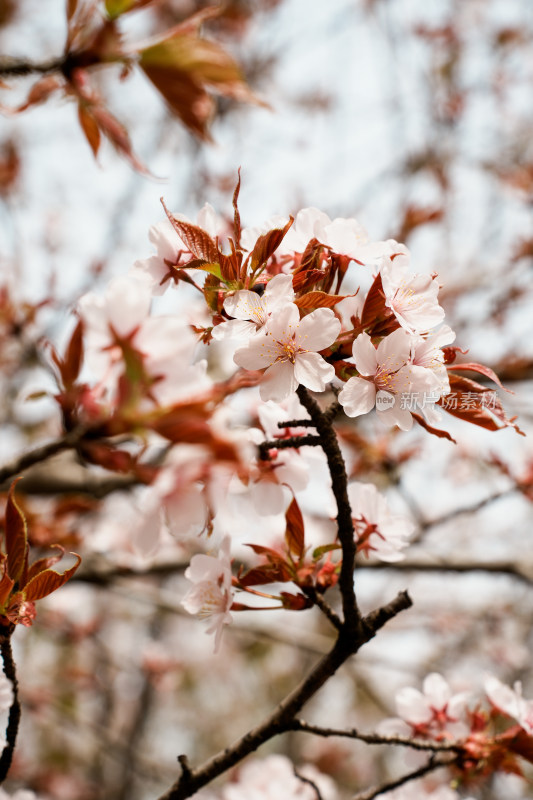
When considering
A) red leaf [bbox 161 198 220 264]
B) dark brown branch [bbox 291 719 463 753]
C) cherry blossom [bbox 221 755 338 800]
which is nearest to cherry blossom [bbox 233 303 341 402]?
red leaf [bbox 161 198 220 264]

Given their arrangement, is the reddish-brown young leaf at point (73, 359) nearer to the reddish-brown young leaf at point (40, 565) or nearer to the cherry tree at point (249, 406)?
the cherry tree at point (249, 406)

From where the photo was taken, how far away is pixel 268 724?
2.61ft

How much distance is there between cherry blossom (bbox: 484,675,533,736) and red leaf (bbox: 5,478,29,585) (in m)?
0.77

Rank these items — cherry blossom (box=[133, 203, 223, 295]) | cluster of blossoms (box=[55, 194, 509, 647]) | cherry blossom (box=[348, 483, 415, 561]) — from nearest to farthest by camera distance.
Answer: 1. cluster of blossoms (box=[55, 194, 509, 647])
2. cherry blossom (box=[133, 203, 223, 295])
3. cherry blossom (box=[348, 483, 415, 561])

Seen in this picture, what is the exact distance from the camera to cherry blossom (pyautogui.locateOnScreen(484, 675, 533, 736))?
0.92 m

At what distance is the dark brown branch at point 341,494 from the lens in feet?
2.21

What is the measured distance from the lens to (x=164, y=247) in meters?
0.74

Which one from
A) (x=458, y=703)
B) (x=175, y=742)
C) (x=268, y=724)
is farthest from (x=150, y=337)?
(x=175, y=742)

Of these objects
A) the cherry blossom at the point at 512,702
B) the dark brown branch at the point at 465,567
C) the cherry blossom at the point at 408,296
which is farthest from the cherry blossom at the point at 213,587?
the dark brown branch at the point at 465,567

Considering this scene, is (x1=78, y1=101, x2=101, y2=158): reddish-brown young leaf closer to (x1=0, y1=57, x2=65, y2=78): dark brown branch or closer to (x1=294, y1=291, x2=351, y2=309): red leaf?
(x1=0, y1=57, x2=65, y2=78): dark brown branch

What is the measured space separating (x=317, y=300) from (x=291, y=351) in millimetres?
62

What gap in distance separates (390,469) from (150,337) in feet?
5.46

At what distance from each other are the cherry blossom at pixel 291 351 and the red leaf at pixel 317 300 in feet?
0.05

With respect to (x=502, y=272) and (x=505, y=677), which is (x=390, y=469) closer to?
(x=502, y=272)
